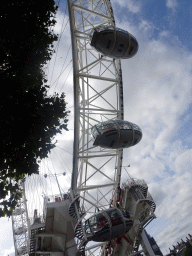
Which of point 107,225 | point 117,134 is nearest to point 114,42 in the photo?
point 117,134

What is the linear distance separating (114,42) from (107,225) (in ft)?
46.6

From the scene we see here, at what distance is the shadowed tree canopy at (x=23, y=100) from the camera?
721 cm

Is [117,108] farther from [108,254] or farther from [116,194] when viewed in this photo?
[108,254]

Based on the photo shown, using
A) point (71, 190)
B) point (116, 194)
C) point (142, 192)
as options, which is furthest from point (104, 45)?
point (116, 194)

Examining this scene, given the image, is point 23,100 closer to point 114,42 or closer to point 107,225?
point 114,42

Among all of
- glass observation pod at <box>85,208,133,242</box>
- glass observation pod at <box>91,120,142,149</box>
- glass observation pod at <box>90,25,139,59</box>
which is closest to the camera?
glass observation pod at <box>91,120,142,149</box>

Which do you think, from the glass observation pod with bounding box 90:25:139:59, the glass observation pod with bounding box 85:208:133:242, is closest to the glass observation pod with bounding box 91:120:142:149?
the glass observation pod with bounding box 85:208:133:242

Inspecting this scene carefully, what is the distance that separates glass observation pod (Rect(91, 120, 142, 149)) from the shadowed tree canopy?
228 inches

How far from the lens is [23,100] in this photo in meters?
7.73

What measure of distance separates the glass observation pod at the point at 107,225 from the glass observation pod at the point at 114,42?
12953mm

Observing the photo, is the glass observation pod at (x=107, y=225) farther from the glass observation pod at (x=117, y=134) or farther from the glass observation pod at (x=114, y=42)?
the glass observation pod at (x=114, y=42)

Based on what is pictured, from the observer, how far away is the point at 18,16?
8.18m

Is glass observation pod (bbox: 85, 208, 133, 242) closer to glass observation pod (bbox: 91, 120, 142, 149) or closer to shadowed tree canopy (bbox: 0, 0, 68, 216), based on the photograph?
glass observation pod (bbox: 91, 120, 142, 149)

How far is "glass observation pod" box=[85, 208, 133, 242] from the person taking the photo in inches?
575
